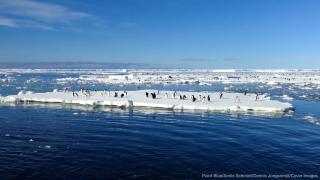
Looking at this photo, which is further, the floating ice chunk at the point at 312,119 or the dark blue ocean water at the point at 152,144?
the floating ice chunk at the point at 312,119

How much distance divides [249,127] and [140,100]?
69.0 ft

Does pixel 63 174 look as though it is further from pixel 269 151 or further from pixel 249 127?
pixel 249 127

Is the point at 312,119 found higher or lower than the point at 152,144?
higher

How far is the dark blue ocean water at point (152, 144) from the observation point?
24641mm

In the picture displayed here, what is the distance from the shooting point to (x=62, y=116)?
4634 centimetres

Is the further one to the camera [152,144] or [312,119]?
[312,119]

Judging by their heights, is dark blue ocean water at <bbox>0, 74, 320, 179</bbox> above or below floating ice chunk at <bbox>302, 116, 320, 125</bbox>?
below

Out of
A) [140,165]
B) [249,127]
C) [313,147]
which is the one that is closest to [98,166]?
[140,165]

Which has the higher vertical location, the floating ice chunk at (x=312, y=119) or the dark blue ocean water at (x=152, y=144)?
the floating ice chunk at (x=312, y=119)

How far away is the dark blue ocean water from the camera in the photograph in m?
24.6

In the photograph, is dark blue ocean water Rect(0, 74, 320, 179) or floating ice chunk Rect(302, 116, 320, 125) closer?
dark blue ocean water Rect(0, 74, 320, 179)

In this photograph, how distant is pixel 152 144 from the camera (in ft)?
104

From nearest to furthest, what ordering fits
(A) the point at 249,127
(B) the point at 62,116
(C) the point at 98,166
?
1. (C) the point at 98,166
2. (A) the point at 249,127
3. (B) the point at 62,116

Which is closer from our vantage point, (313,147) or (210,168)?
(210,168)
